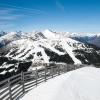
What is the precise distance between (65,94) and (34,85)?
580 centimetres

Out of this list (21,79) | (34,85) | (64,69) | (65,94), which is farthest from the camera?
(64,69)

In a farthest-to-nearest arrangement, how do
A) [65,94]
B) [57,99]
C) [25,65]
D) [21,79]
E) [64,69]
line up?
[25,65] < [64,69] < [21,79] < [65,94] < [57,99]

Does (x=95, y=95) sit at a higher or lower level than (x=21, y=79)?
lower

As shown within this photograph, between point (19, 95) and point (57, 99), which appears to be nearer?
point (57, 99)

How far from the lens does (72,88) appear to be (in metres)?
21.2

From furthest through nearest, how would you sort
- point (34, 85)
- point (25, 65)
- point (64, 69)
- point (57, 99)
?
point (25, 65) < point (64, 69) < point (34, 85) < point (57, 99)

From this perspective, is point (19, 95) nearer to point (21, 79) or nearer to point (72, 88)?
point (21, 79)

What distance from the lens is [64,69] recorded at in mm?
40656

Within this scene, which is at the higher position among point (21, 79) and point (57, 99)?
point (21, 79)

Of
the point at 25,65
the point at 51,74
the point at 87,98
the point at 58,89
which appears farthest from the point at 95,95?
the point at 25,65

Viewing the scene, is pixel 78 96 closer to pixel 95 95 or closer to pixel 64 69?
pixel 95 95

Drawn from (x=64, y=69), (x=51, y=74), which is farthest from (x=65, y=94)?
(x=64, y=69)

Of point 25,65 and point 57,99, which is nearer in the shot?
point 57,99

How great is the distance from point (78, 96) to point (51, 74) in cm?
1234
